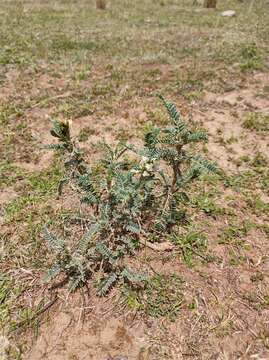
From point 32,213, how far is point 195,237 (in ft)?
4.85

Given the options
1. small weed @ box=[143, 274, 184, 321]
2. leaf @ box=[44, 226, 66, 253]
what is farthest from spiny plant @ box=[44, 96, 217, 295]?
small weed @ box=[143, 274, 184, 321]

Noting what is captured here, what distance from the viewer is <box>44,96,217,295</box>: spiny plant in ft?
8.37

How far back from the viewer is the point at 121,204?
3.01 meters

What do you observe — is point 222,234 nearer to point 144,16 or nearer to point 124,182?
point 124,182

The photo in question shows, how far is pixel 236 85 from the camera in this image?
596cm

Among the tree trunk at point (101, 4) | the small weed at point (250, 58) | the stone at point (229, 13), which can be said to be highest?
the small weed at point (250, 58)

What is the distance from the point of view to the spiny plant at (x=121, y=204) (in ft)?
8.37

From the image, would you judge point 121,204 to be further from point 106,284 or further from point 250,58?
point 250,58

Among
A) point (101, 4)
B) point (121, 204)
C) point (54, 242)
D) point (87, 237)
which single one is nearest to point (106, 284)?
point (87, 237)

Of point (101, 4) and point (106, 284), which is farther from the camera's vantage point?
point (101, 4)

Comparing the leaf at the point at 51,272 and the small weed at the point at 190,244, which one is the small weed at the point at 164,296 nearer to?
the small weed at the point at 190,244

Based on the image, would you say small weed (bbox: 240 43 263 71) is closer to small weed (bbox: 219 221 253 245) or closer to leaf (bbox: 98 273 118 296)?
small weed (bbox: 219 221 253 245)

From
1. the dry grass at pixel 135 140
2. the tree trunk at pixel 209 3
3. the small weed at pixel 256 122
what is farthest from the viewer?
the tree trunk at pixel 209 3

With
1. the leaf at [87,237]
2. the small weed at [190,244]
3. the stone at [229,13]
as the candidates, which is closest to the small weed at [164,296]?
the small weed at [190,244]
